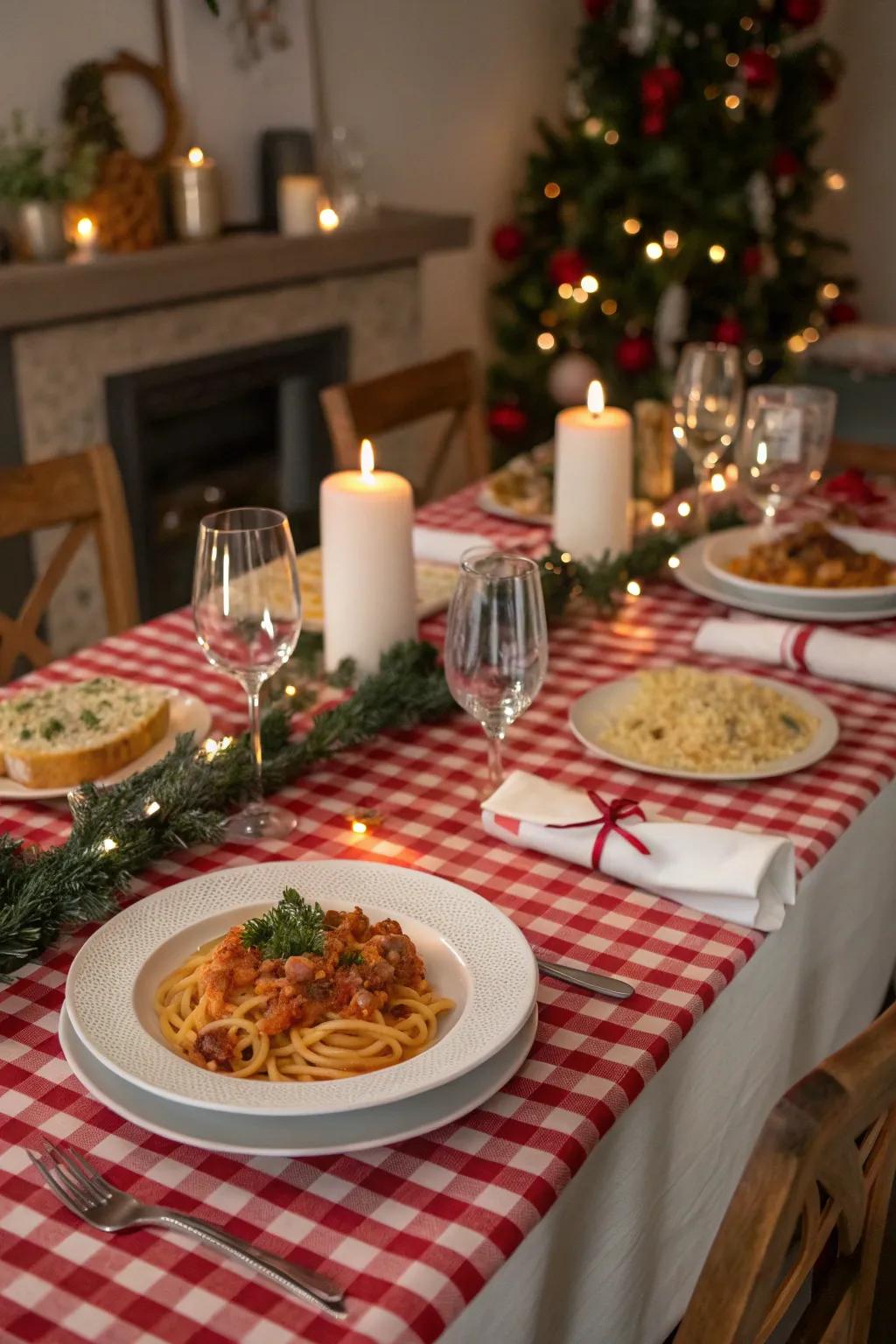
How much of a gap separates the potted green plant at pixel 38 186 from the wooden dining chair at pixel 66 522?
1024mm

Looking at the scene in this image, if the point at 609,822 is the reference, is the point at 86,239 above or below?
above

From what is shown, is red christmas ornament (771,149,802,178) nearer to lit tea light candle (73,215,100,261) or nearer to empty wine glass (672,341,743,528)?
lit tea light candle (73,215,100,261)

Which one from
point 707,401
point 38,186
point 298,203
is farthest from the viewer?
point 298,203

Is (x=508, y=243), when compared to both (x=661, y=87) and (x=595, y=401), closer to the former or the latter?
(x=661, y=87)

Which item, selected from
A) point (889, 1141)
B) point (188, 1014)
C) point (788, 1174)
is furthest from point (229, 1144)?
point (889, 1141)

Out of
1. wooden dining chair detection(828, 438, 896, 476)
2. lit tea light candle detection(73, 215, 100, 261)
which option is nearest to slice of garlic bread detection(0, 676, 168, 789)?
wooden dining chair detection(828, 438, 896, 476)

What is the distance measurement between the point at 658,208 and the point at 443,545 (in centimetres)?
238

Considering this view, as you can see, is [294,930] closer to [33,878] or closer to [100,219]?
[33,878]

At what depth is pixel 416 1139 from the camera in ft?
2.74

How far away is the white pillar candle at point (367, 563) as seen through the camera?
147cm

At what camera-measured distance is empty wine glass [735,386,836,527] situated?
1796 mm

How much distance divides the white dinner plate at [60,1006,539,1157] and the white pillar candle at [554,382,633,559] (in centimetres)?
103

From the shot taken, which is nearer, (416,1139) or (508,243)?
(416,1139)

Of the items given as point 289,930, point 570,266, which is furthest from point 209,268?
point 289,930
